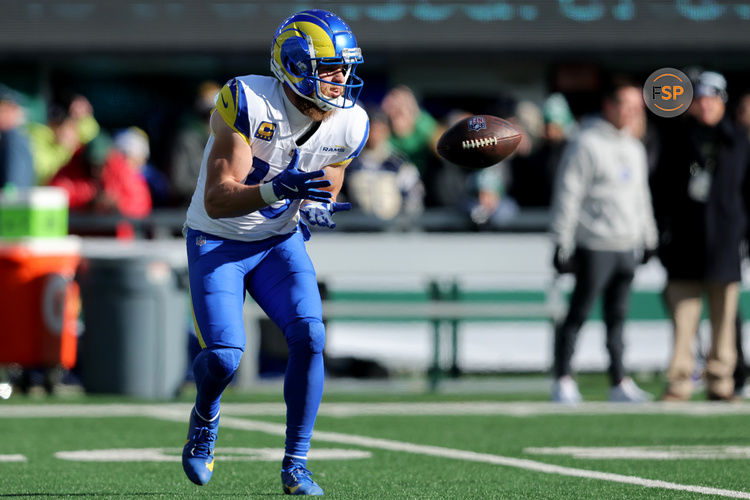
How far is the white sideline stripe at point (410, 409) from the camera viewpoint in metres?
9.30

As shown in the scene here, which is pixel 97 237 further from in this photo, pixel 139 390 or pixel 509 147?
pixel 509 147

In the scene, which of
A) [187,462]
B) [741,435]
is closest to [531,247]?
[741,435]

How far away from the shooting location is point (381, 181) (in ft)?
39.7

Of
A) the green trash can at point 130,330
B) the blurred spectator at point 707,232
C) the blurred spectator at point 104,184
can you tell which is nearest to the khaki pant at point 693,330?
the blurred spectator at point 707,232

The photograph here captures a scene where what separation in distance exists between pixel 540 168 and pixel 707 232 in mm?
2705

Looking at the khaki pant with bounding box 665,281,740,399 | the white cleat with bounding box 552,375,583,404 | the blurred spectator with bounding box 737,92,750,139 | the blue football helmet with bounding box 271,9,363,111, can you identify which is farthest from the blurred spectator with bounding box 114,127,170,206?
the blue football helmet with bounding box 271,9,363,111

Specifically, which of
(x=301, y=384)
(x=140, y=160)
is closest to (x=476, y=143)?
(x=301, y=384)

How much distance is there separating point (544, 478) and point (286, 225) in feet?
4.77

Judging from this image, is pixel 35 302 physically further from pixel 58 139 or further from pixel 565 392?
pixel 565 392

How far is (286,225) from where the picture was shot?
5930 mm

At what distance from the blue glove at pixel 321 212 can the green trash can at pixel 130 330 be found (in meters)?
5.16

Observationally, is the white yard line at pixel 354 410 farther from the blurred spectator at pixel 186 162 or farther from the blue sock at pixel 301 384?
the blurred spectator at pixel 186 162

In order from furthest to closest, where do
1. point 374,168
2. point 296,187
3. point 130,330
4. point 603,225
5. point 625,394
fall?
point 374,168
point 130,330
point 603,225
point 625,394
point 296,187

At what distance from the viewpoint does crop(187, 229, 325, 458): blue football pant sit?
224 inches
